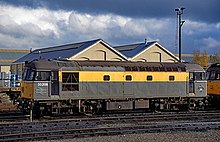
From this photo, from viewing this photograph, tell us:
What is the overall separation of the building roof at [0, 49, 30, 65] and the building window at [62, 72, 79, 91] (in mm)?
56407

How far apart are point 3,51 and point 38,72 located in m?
63.6

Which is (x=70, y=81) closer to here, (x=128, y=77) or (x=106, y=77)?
(x=106, y=77)

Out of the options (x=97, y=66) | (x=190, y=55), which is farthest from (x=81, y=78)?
(x=190, y=55)

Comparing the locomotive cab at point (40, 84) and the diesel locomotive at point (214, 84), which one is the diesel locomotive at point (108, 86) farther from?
the diesel locomotive at point (214, 84)

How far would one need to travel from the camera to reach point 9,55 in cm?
8256

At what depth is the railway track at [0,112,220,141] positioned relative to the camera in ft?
53.0

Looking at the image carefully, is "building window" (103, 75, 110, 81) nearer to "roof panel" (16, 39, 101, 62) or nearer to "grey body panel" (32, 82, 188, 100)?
"grey body panel" (32, 82, 188, 100)

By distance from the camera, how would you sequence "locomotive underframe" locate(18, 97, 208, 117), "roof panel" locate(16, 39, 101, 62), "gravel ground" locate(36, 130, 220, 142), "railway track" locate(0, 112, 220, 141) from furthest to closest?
"roof panel" locate(16, 39, 101, 62) → "locomotive underframe" locate(18, 97, 208, 117) → "railway track" locate(0, 112, 220, 141) → "gravel ground" locate(36, 130, 220, 142)

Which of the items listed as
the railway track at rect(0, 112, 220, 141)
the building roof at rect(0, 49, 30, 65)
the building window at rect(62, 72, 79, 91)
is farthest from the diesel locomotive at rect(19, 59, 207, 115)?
the building roof at rect(0, 49, 30, 65)

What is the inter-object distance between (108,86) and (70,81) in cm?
276

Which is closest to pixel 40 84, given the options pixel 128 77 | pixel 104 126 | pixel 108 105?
pixel 108 105

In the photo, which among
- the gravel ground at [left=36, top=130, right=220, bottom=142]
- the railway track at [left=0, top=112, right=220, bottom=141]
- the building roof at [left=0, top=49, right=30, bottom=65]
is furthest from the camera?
the building roof at [left=0, top=49, right=30, bottom=65]

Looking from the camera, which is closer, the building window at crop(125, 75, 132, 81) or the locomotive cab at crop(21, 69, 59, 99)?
the locomotive cab at crop(21, 69, 59, 99)

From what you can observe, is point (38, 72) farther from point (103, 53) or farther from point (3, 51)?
point (3, 51)
